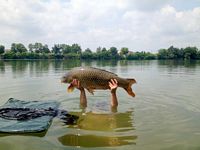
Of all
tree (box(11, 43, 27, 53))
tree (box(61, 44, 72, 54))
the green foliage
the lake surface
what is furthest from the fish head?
tree (box(61, 44, 72, 54))

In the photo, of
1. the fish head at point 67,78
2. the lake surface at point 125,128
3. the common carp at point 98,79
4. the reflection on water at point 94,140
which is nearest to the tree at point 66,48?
the lake surface at point 125,128

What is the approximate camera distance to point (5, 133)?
19.6ft

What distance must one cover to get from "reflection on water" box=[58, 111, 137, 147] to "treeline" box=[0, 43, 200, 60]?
8443 centimetres

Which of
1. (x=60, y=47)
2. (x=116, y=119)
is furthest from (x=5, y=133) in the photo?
(x=60, y=47)

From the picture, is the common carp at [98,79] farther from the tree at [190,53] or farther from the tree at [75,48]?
the tree at [75,48]

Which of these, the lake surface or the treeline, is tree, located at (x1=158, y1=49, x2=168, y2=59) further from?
the lake surface

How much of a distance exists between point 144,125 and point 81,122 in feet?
5.36

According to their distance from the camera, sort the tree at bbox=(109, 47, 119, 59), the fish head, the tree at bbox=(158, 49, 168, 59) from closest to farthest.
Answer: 1. the fish head
2. the tree at bbox=(158, 49, 168, 59)
3. the tree at bbox=(109, 47, 119, 59)

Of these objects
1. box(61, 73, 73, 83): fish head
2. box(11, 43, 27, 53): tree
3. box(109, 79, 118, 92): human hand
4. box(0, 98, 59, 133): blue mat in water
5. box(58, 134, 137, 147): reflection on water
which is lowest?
box(58, 134, 137, 147): reflection on water

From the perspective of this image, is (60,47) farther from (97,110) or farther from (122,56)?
(97,110)

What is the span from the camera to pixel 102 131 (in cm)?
649

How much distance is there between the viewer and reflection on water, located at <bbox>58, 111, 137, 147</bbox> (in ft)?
18.6

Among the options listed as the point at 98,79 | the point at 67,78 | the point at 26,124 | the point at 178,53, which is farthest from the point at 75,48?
the point at 26,124

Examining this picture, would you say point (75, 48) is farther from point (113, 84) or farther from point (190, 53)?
point (113, 84)
